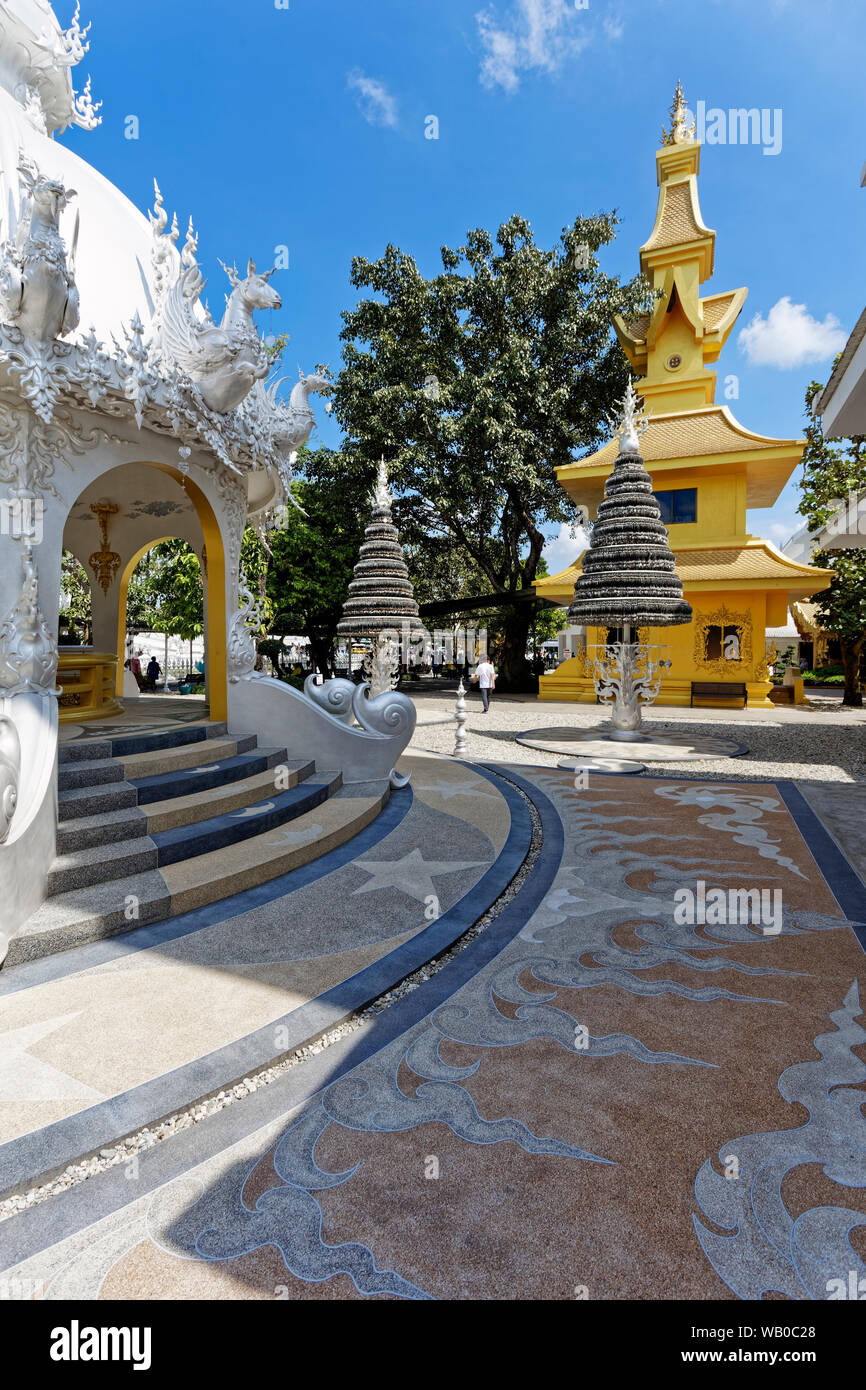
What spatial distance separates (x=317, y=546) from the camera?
2562 cm

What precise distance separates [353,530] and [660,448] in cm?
1210

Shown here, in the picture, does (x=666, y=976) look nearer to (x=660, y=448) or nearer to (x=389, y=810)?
(x=389, y=810)

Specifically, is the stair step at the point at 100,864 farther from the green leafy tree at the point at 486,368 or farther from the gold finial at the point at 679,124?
the gold finial at the point at 679,124

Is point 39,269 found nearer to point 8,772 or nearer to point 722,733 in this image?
point 8,772

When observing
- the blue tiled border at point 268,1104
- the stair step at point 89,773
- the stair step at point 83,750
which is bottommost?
the blue tiled border at point 268,1104

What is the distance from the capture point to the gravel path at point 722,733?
10.7 meters

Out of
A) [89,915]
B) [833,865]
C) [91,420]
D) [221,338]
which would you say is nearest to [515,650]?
[833,865]

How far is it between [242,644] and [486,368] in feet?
67.5

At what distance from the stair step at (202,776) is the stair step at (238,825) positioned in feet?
1.25

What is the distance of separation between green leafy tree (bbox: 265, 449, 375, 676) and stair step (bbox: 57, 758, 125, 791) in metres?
19.7

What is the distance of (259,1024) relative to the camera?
3.24 meters

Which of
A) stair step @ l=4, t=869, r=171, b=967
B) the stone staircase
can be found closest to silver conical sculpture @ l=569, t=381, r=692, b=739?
the stone staircase

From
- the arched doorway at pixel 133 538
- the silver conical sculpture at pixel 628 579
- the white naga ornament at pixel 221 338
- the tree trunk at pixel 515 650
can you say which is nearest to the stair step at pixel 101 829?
the arched doorway at pixel 133 538
